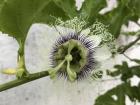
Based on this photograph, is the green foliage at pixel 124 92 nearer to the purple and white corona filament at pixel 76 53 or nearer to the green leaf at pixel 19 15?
the purple and white corona filament at pixel 76 53

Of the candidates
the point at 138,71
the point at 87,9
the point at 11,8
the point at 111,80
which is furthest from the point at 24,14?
the point at 111,80

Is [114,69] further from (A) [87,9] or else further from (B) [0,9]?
(B) [0,9]

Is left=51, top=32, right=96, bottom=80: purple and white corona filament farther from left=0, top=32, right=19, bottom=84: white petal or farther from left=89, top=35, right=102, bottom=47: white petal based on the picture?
left=0, top=32, right=19, bottom=84: white petal

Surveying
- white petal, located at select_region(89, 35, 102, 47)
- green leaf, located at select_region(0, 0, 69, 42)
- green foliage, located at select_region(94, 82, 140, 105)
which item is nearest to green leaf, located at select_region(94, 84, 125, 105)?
green foliage, located at select_region(94, 82, 140, 105)

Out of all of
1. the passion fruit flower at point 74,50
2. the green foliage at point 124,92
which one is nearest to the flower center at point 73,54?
the passion fruit flower at point 74,50

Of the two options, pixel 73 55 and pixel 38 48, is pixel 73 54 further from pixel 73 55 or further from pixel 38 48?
pixel 38 48

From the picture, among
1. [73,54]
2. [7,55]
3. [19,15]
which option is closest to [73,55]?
[73,54]
